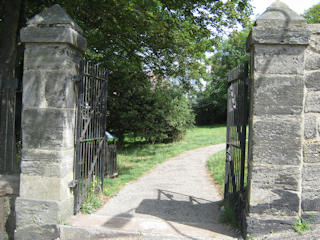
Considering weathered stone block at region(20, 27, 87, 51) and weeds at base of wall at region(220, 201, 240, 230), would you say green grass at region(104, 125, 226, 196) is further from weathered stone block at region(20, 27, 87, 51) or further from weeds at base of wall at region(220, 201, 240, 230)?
weathered stone block at region(20, 27, 87, 51)

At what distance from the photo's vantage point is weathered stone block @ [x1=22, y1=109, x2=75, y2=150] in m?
3.95

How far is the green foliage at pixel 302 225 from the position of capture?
349cm

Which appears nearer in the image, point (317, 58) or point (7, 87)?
point (317, 58)

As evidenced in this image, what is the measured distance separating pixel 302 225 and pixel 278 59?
2.05 m

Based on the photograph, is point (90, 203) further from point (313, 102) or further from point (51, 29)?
point (313, 102)

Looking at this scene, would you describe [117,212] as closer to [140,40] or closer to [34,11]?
[140,40]

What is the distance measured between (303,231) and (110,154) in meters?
5.20

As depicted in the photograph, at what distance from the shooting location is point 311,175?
358 centimetres

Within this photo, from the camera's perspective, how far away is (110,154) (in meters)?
7.68

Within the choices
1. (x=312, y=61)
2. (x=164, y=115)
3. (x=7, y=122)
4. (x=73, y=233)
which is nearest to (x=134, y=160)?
(x=164, y=115)

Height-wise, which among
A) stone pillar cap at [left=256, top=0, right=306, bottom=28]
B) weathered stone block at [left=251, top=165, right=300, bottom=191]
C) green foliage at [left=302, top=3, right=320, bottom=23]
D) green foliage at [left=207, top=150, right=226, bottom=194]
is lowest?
green foliage at [left=207, top=150, right=226, bottom=194]

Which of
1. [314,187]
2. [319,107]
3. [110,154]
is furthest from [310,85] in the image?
[110,154]

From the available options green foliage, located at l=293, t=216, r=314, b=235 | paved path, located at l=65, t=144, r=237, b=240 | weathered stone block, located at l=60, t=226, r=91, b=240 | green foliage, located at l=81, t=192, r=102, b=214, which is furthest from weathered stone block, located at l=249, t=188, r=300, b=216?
green foliage, located at l=81, t=192, r=102, b=214

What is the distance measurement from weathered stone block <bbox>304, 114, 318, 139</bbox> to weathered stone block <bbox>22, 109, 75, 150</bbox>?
10.3 feet
